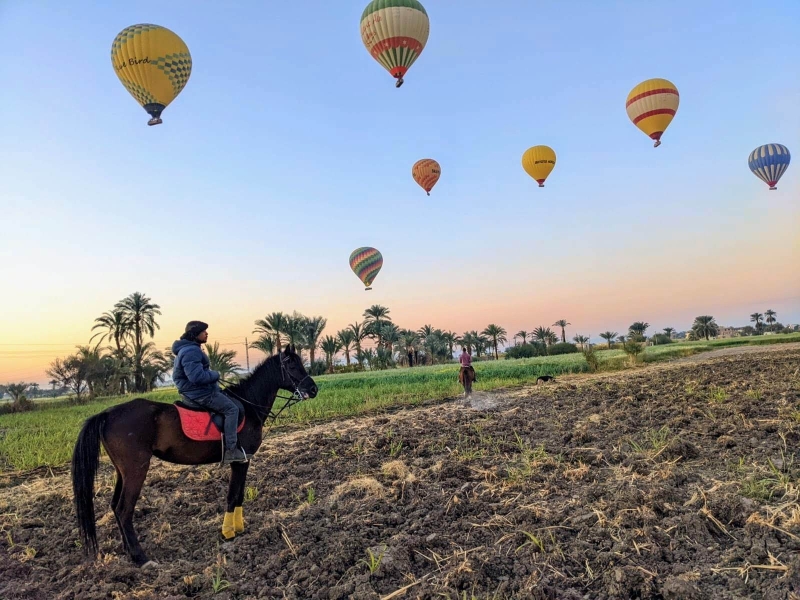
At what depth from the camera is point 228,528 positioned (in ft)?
16.9

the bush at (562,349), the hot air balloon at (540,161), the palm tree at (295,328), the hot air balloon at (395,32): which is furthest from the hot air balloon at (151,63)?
the bush at (562,349)

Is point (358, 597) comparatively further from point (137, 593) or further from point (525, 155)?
point (525, 155)

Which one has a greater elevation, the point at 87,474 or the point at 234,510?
the point at 87,474

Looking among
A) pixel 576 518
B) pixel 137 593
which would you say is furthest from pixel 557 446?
pixel 137 593

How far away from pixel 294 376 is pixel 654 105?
23395 mm

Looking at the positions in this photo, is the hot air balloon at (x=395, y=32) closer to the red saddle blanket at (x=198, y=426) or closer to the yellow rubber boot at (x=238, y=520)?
the red saddle blanket at (x=198, y=426)

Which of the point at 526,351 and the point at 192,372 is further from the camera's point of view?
the point at 526,351

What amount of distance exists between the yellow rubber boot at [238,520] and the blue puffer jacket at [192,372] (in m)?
1.32

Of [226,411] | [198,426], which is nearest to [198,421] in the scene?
[198,426]

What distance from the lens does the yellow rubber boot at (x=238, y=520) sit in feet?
17.2

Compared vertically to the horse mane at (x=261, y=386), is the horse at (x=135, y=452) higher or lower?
lower

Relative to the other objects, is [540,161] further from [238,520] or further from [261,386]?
[238,520]

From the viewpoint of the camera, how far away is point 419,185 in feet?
91.9

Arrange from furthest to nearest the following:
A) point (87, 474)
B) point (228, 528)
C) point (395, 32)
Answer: point (395, 32)
point (228, 528)
point (87, 474)
